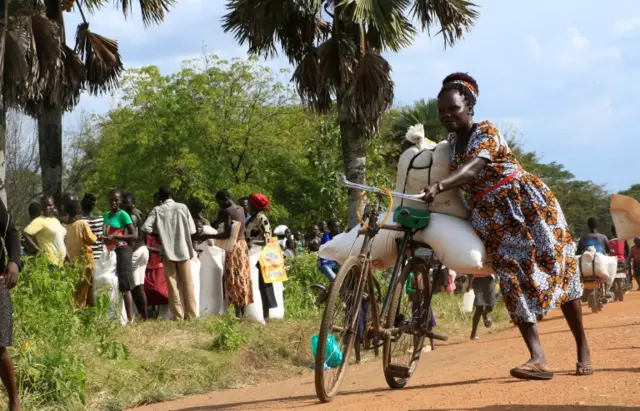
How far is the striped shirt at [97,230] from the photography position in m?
11.6

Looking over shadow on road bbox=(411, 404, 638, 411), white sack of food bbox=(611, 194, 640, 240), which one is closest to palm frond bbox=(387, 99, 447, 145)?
white sack of food bbox=(611, 194, 640, 240)

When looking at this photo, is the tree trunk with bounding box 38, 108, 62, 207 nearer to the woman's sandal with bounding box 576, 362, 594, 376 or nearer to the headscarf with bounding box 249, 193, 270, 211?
the headscarf with bounding box 249, 193, 270, 211

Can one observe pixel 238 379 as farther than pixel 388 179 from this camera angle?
No

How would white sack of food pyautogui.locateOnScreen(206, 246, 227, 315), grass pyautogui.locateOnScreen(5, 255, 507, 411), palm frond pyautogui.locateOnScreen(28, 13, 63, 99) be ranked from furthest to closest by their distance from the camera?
palm frond pyautogui.locateOnScreen(28, 13, 63, 99) → white sack of food pyautogui.locateOnScreen(206, 246, 227, 315) → grass pyautogui.locateOnScreen(5, 255, 507, 411)

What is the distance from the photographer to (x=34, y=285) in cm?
878

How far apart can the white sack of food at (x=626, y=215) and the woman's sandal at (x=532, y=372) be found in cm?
173

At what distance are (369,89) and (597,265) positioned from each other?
451 centimetres

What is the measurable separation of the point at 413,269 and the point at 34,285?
3697 millimetres

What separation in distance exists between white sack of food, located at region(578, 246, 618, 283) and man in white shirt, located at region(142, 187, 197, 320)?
673 centimetres

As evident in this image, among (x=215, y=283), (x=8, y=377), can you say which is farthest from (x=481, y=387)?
(x=215, y=283)

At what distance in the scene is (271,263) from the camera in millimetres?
12930

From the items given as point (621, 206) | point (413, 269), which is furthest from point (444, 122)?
point (621, 206)

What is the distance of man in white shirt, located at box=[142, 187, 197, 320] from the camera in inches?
466

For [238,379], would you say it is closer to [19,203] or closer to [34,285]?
[34,285]
